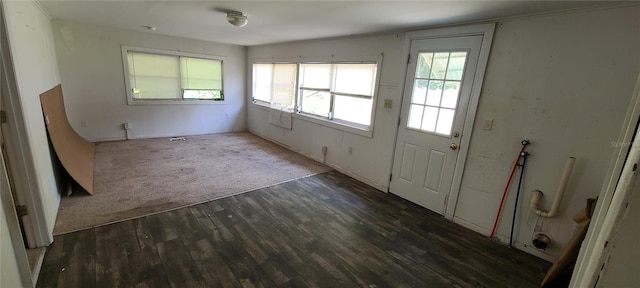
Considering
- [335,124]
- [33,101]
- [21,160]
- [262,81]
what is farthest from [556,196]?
[262,81]

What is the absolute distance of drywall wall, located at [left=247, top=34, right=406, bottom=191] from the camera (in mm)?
3521

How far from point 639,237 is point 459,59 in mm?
2860

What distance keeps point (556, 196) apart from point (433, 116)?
4.47ft

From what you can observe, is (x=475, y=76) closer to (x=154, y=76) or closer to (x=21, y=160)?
(x=21, y=160)

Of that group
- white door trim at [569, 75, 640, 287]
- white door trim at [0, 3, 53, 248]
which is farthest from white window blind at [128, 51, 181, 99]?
white door trim at [569, 75, 640, 287]

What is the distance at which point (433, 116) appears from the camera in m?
3.15

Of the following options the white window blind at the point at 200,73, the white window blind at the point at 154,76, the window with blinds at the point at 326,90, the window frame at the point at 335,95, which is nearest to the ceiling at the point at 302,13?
the window frame at the point at 335,95

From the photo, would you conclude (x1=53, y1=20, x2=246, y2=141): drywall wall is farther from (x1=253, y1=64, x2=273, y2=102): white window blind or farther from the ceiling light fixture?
the ceiling light fixture

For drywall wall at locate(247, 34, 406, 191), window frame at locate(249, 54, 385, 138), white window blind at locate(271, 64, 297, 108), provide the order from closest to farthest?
drywall wall at locate(247, 34, 406, 191) → window frame at locate(249, 54, 385, 138) → white window blind at locate(271, 64, 297, 108)

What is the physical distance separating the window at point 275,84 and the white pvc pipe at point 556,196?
4106mm

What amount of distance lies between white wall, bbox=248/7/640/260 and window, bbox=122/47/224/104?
567 centimetres

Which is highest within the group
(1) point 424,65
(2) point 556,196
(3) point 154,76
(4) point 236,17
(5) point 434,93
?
(4) point 236,17

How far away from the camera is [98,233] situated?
244 centimetres

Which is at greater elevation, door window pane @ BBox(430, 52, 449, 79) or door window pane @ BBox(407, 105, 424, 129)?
door window pane @ BBox(430, 52, 449, 79)
